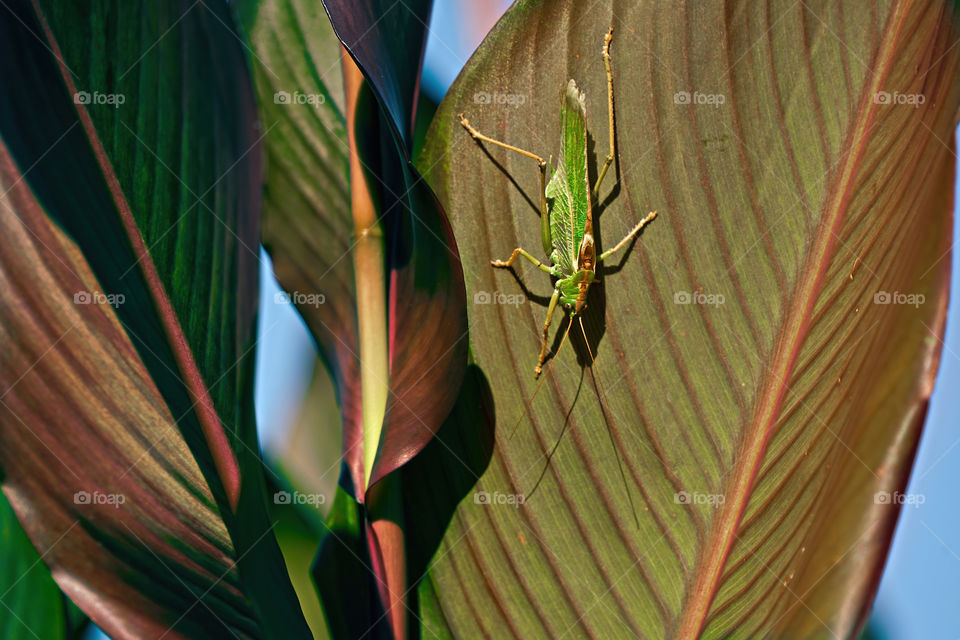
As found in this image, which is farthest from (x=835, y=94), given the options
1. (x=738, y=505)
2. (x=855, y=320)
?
(x=738, y=505)

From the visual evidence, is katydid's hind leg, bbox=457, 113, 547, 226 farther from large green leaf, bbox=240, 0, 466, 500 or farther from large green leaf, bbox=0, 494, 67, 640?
large green leaf, bbox=0, 494, 67, 640

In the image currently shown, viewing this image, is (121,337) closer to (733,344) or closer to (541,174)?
(541,174)

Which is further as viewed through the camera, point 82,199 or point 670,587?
point 670,587

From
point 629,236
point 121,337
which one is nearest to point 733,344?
point 629,236

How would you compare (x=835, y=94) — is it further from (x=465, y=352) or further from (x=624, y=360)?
(x=465, y=352)

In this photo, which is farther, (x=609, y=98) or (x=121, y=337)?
(x=609, y=98)

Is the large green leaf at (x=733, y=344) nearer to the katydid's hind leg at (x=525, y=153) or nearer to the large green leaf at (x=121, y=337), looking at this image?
the katydid's hind leg at (x=525, y=153)
